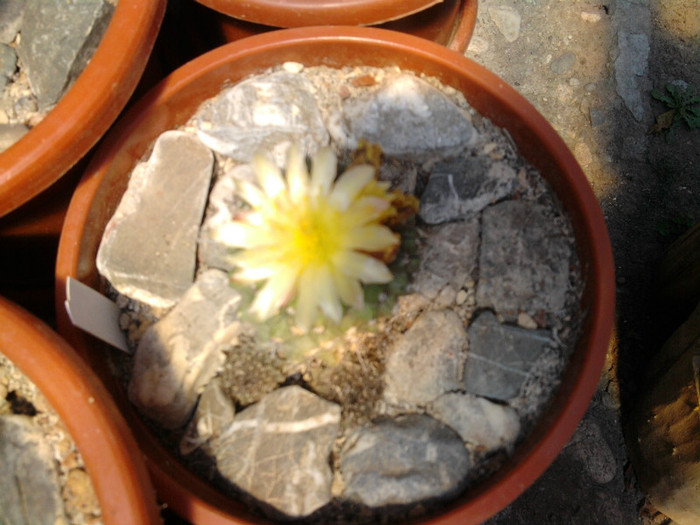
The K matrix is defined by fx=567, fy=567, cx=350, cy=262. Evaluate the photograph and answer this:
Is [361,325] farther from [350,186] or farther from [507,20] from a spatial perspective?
[507,20]

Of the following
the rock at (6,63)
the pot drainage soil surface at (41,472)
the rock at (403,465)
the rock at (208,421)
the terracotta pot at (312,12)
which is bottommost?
the rock at (403,465)

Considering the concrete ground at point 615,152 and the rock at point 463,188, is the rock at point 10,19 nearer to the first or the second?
the rock at point 463,188

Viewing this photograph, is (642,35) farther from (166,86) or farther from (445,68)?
(166,86)

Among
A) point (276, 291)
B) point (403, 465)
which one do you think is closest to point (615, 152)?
point (403, 465)

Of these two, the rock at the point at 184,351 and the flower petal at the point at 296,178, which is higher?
the flower petal at the point at 296,178

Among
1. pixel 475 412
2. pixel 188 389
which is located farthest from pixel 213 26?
pixel 475 412

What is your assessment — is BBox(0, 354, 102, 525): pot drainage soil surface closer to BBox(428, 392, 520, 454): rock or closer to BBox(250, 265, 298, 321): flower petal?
BBox(250, 265, 298, 321): flower petal

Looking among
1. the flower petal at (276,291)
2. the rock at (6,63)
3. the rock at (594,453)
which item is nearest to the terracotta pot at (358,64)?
the rock at (6,63)
